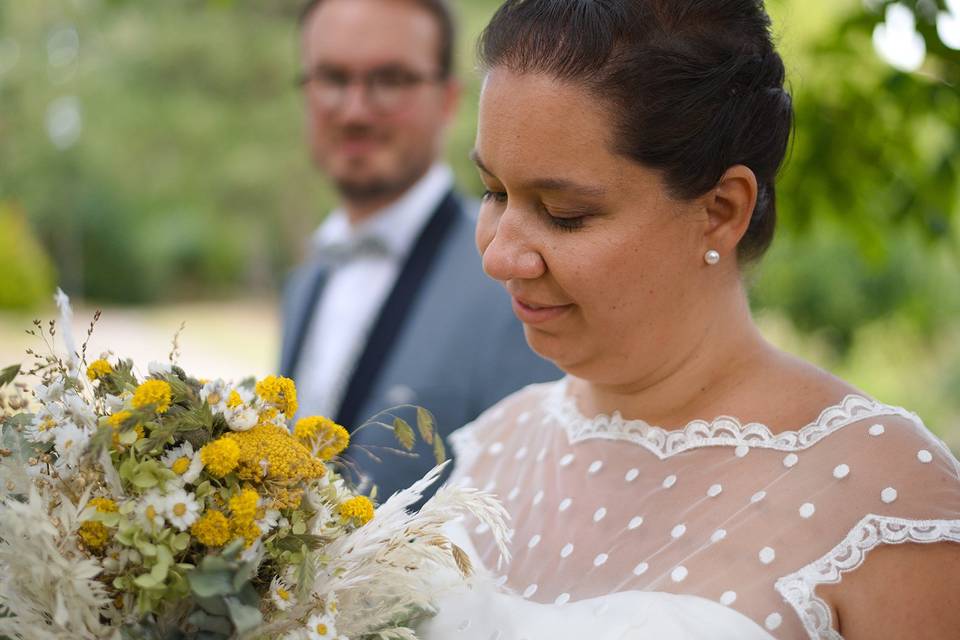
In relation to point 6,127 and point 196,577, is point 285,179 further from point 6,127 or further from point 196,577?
point 196,577

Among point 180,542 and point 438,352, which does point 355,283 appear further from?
point 180,542

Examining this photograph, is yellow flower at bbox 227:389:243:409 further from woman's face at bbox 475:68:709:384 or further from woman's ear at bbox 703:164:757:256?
woman's ear at bbox 703:164:757:256

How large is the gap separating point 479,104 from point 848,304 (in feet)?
40.3

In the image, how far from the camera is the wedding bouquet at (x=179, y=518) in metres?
1.40

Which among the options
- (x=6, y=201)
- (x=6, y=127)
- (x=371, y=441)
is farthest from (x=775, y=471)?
→ (x=6, y=201)

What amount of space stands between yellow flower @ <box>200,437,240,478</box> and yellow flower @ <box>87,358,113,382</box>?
0.27 m

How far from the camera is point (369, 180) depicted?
3.93m

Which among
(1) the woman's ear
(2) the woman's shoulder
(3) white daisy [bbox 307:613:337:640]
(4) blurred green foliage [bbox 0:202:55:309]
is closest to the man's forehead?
(2) the woman's shoulder

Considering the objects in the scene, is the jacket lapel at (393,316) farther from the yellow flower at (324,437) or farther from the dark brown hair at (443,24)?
the yellow flower at (324,437)

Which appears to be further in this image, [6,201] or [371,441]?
[6,201]

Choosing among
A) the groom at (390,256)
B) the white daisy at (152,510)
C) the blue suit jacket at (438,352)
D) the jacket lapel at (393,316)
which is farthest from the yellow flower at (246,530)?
the jacket lapel at (393,316)

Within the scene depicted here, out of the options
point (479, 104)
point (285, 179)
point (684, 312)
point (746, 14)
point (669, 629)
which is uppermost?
point (746, 14)

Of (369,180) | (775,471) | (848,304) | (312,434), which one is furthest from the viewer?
(848,304)

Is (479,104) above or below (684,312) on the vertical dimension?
above
